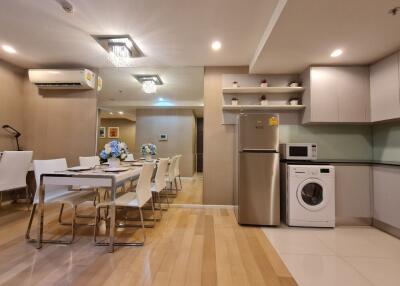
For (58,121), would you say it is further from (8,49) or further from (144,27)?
(144,27)

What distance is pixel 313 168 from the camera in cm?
306

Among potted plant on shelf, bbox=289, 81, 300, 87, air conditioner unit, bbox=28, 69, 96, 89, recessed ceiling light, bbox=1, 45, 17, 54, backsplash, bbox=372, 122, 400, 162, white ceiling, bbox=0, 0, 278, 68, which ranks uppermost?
recessed ceiling light, bbox=1, 45, 17, 54

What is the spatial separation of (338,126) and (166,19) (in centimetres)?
314

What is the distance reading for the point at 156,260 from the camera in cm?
209

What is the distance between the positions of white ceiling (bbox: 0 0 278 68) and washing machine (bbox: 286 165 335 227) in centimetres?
196

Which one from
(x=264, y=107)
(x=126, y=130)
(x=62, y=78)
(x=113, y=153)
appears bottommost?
(x=113, y=153)

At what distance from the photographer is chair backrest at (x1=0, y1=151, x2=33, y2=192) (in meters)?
3.24

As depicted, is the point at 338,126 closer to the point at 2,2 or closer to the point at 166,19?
the point at 166,19

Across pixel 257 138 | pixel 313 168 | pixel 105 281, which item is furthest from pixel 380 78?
pixel 105 281

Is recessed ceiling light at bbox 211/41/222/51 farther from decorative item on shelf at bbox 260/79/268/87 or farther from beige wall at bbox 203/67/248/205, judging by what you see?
decorative item on shelf at bbox 260/79/268/87

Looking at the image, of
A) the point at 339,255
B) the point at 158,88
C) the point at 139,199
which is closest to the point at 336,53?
the point at 339,255

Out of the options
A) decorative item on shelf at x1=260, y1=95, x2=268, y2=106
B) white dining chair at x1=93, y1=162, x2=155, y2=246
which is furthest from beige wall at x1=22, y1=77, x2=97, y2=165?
decorative item on shelf at x1=260, y1=95, x2=268, y2=106

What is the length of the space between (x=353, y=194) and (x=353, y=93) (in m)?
1.49

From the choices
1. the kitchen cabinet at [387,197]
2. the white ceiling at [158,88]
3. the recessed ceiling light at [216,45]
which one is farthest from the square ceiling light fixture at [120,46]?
the kitchen cabinet at [387,197]
